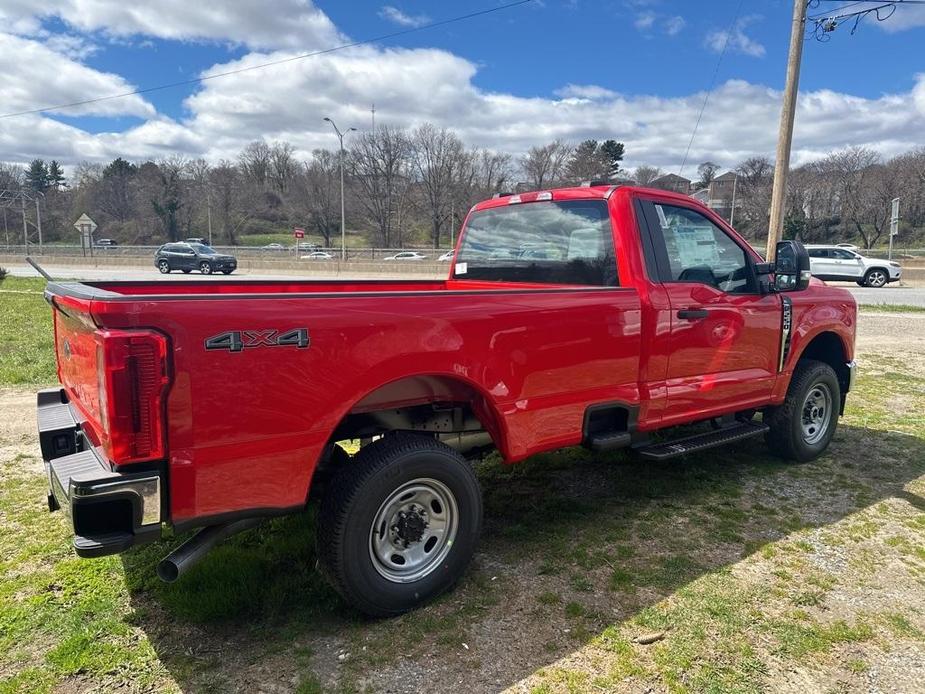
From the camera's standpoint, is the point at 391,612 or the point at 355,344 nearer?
the point at 355,344

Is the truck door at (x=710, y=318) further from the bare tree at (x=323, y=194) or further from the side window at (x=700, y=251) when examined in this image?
the bare tree at (x=323, y=194)

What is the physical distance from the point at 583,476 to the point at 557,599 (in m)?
1.81

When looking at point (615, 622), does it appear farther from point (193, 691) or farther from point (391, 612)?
point (193, 691)

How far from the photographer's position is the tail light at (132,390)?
2.21 m

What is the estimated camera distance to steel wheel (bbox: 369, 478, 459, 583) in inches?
118

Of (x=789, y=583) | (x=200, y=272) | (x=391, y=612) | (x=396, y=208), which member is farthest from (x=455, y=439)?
(x=396, y=208)

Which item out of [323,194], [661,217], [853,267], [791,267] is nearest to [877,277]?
[853,267]

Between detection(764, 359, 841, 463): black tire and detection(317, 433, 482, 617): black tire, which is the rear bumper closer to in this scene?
detection(317, 433, 482, 617): black tire

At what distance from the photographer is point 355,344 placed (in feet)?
8.88

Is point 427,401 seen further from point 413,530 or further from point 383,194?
point 383,194

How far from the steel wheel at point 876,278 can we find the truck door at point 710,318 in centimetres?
2863

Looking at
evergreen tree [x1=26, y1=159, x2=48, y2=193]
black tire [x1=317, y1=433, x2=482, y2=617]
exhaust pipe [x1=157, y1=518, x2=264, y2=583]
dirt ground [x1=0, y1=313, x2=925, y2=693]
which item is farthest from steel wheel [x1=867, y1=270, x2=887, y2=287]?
evergreen tree [x1=26, y1=159, x2=48, y2=193]

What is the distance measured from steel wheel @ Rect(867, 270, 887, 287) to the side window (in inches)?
1139

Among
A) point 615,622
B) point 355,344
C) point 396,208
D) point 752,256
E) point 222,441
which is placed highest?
point 396,208
